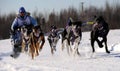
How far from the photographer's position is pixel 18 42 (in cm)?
1786

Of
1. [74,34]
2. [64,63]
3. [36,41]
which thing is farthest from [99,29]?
[64,63]

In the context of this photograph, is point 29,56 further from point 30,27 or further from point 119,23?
point 119,23

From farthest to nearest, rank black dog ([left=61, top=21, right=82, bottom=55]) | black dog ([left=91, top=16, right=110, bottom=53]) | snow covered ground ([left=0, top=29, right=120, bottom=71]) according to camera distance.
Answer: black dog ([left=91, top=16, right=110, bottom=53]) < black dog ([left=61, top=21, right=82, bottom=55]) < snow covered ground ([left=0, top=29, right=120, bottom=71])

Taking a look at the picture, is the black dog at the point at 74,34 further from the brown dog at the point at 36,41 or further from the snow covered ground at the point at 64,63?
the brown dog at the point at 36,41

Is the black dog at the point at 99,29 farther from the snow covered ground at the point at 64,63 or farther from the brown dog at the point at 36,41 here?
the brown dog at the point at 36,41

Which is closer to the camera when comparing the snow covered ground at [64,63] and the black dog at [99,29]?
the snow covered ground at [64,63]

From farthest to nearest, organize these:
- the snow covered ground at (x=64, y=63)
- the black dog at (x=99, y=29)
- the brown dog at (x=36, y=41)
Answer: the black dog at (x=99, y=29)
the brown dog at (x=36, y=41)
the snow covered ground at (x=64, y=63)

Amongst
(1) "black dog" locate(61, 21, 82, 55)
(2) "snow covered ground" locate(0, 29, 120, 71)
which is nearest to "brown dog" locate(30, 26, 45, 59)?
(2) "snow covered ground" locate(0, 29, 120, 71)

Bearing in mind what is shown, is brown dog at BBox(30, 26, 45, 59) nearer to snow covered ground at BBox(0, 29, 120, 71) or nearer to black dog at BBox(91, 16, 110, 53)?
snow covered ground at BBox(0, 29, 120, 71)

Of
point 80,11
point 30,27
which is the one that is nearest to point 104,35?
point 30,27

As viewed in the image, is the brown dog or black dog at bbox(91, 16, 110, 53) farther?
black dog at bbox(91, 16, 110, 53)

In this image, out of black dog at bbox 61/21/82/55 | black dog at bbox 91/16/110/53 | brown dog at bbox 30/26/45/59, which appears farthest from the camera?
black dog at bbox 91/16/110/53

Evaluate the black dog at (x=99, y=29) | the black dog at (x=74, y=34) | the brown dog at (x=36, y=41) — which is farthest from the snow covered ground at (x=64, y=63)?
the black dog at (x=99, y=29)

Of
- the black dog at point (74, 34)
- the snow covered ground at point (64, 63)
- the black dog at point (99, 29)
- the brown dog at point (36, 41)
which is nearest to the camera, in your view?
the snow covered ground at point (64, 63)
